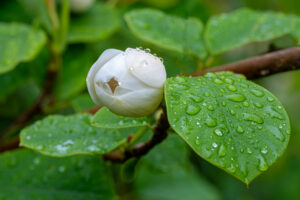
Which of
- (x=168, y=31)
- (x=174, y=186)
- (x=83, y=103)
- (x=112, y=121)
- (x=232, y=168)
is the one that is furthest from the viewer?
(x=174, y=186)

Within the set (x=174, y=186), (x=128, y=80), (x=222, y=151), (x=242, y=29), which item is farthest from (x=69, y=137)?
(x=174, y=186)

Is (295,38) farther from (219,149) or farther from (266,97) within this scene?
(219,149)

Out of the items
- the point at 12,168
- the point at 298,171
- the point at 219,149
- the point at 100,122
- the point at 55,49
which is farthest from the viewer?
the point at 298,171

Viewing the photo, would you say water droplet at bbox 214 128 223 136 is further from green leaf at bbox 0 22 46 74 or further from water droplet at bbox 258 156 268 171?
green leaf at bbox 0 22 46 74

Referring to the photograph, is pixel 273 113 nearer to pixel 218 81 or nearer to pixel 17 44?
pixel 218 81

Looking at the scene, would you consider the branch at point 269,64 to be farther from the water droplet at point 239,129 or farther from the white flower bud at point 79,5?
the white flower bud at point 79,5

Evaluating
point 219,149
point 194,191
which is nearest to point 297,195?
point 194,191
